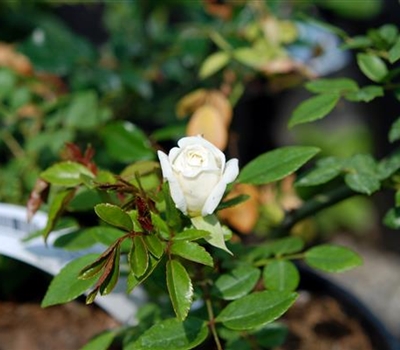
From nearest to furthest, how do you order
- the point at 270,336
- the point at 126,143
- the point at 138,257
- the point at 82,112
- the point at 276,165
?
the point at 138,257 → the point at 276,165 → the point at 270,336 → the point at 126,143 → the point at 82,112

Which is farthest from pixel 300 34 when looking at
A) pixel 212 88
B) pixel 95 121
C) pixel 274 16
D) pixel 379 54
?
pixel 379 54

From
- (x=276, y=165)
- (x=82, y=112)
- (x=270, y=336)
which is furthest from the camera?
(x=82, y=112)

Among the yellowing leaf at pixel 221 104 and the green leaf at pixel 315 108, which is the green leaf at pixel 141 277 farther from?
the yellowing leaf at pixel 221 104

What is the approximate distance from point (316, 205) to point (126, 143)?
0.24 meters

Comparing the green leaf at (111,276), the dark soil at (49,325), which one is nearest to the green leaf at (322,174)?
the green leaf at (111,276)

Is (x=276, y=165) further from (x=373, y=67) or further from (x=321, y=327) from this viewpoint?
(x=321, y=327)

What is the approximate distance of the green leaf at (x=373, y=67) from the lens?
71 centimetres

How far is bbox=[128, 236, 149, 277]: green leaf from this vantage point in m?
0.55

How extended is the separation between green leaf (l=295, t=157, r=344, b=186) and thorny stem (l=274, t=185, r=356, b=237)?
7 centimetres

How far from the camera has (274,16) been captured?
3.90 ft

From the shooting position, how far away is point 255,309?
0.62 meters

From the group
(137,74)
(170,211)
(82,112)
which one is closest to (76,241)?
(170,211)

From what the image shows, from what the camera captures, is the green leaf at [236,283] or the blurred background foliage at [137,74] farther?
the blurred background foliage at [137,74]

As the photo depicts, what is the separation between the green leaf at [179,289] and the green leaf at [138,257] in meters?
0.03
